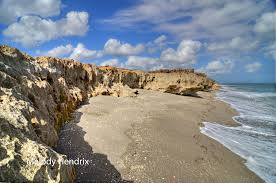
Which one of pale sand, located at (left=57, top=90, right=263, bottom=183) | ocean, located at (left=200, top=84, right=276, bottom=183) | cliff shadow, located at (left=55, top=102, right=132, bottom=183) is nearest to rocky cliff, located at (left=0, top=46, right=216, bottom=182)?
cliff shadow, located at (left=55, top=102, right=132, bottom=183)

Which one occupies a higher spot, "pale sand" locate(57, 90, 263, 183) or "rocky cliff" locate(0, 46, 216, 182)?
"rocky cliff" locate(0, 46, 216, 182)

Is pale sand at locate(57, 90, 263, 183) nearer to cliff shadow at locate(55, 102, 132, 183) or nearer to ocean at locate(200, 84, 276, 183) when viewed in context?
cliff shadow at locate(55, 102, 132, 183)

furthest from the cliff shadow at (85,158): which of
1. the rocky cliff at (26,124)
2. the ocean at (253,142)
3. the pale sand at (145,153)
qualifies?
the ocean at (253,142)

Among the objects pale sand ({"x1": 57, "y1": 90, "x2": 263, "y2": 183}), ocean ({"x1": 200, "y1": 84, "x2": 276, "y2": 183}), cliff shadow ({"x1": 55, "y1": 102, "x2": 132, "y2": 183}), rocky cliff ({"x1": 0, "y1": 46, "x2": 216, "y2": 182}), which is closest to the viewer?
rocky cliff ({"x1": 0, "y1": 46, "x2": 216, "y2": 182})

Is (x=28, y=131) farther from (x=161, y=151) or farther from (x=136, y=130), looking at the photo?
(x=136, y=130)

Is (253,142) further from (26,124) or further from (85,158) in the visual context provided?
(26,124)

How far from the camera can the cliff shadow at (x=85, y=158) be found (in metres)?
6.30

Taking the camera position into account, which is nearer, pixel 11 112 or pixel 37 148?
pixel 37 148

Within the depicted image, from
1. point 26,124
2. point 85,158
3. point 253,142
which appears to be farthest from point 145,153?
point 253,142

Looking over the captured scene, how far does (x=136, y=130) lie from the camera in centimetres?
1077

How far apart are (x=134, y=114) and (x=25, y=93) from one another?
835 centimetres

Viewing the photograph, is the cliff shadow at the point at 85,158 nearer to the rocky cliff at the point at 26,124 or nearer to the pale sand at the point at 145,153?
the pale sand at the point at 145,153

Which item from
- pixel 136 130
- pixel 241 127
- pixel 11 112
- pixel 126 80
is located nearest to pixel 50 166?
pixel 11 112

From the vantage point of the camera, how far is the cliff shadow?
6.30 metres
